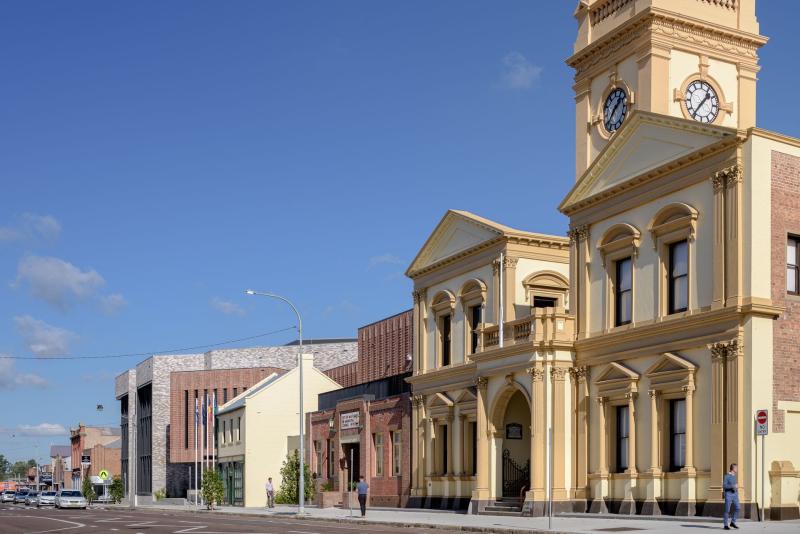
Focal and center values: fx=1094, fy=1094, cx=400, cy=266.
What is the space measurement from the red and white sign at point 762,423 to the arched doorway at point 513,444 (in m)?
13.4

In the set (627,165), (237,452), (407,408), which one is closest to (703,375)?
(627,165)

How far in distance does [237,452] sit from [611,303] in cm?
4045

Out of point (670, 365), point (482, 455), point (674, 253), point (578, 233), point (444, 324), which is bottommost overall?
point (482, 455)

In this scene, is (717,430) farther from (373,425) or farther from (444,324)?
(373,425)

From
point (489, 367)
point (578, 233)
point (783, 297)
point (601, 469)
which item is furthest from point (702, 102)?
point (601, 469)

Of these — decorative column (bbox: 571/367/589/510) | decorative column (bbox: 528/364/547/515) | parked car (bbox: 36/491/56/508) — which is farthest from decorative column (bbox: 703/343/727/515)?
parked car (bbox: 36/491/56/508)

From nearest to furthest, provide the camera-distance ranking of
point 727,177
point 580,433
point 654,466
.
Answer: point 727,177, point 654,466, point 580,433

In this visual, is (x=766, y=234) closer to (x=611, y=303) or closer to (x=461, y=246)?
(x=611, y=303)

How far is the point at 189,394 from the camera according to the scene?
302ft

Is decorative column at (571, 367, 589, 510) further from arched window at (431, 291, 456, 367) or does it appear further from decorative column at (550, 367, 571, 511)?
arched window at (431, 291, 456, 367)

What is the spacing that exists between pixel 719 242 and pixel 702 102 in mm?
12791

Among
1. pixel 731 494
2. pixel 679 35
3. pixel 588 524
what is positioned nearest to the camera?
pixel 731 494

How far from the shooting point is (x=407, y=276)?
5147 centimetres

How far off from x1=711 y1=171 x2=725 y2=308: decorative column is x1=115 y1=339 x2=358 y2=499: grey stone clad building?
61.4 m
